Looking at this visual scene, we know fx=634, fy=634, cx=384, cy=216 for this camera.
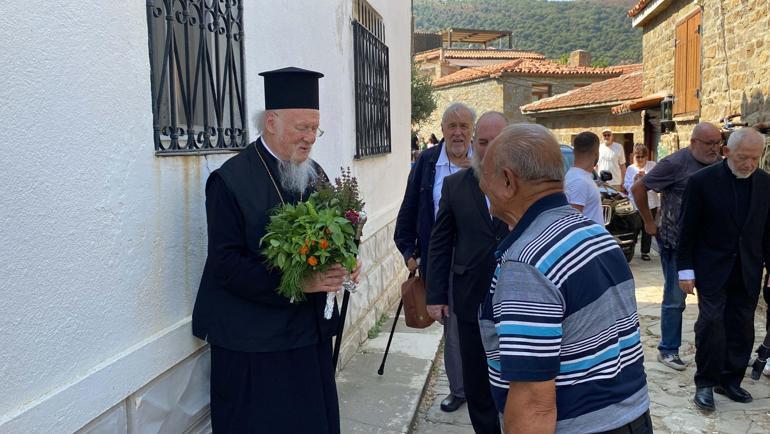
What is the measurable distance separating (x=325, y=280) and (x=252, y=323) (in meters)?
0.37

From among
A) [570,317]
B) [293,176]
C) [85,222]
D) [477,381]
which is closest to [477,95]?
[477,381]

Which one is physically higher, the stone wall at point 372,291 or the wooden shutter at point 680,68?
the wooden shutter at point 680,68

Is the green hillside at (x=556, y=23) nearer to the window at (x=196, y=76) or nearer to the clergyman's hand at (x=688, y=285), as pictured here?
the clergyman's hand at (x=688, y=285)

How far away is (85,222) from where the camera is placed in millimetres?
2145

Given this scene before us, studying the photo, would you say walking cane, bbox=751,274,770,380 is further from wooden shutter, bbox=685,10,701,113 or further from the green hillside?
the green hillside

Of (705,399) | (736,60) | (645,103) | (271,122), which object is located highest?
(736,60)

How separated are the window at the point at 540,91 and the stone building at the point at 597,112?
20.9 ft

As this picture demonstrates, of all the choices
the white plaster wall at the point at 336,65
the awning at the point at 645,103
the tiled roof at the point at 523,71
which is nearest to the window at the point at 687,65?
the awning at the point at 645,103

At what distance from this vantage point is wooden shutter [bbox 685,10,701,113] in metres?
11.3

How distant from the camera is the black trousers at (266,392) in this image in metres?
2.69

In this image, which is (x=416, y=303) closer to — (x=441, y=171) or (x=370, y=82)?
(x=441, y=171)

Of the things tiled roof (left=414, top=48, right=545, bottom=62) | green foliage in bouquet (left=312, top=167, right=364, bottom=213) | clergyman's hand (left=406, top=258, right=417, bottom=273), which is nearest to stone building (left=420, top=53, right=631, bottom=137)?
tiled roof (left=414, top=48, right=545, bottom=62)

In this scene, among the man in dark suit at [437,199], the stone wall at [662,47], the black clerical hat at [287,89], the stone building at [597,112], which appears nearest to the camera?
the black clerical hat at [287,89]

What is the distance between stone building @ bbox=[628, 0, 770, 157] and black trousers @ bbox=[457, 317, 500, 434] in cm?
629
